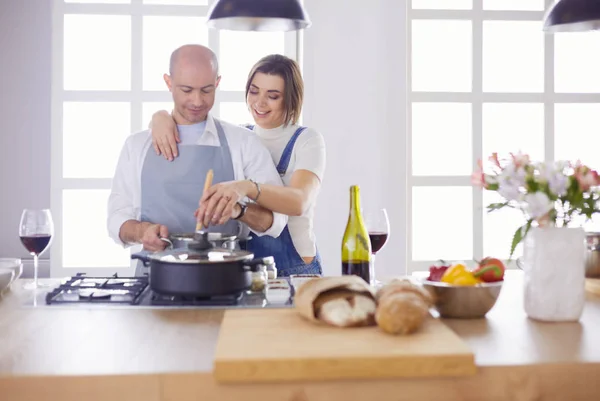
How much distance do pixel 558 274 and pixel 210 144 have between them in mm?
1465

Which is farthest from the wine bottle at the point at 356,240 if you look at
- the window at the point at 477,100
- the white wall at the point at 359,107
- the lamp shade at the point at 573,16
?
the window at the point at 477,100

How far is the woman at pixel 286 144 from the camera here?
2.63 m

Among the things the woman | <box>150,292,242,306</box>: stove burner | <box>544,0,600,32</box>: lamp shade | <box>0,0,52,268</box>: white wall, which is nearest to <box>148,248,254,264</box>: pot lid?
<box>150,292,242,306</box>: stove burner

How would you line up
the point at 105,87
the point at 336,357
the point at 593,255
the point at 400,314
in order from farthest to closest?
the point at 105,87
the point at 593,255
the point at 400,314
the point at 336,357

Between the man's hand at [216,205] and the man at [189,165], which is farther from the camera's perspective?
the man at [189,165]

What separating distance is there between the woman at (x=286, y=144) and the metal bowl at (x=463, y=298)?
3.23ft

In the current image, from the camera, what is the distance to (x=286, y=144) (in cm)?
278

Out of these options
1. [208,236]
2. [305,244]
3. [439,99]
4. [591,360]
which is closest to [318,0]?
[439,99]

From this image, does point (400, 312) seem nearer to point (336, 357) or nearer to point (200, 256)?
point (336, 357)

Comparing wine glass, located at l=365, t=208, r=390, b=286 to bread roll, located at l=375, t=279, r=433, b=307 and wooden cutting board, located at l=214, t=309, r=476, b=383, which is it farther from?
wooden cutting board, located at l=214, t=309, r=476, b=383

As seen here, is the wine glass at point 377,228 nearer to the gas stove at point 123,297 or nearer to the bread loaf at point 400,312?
the gas stove at point 123,297

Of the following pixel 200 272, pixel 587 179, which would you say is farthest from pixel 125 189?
pixel 587 179

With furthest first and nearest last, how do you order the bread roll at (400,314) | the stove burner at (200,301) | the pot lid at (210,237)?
1. the pot lid at (210,237)
2. the stove burner at (200,301)
3. the bread roll at (400,314)

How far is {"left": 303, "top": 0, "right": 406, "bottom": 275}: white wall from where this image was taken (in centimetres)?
406
